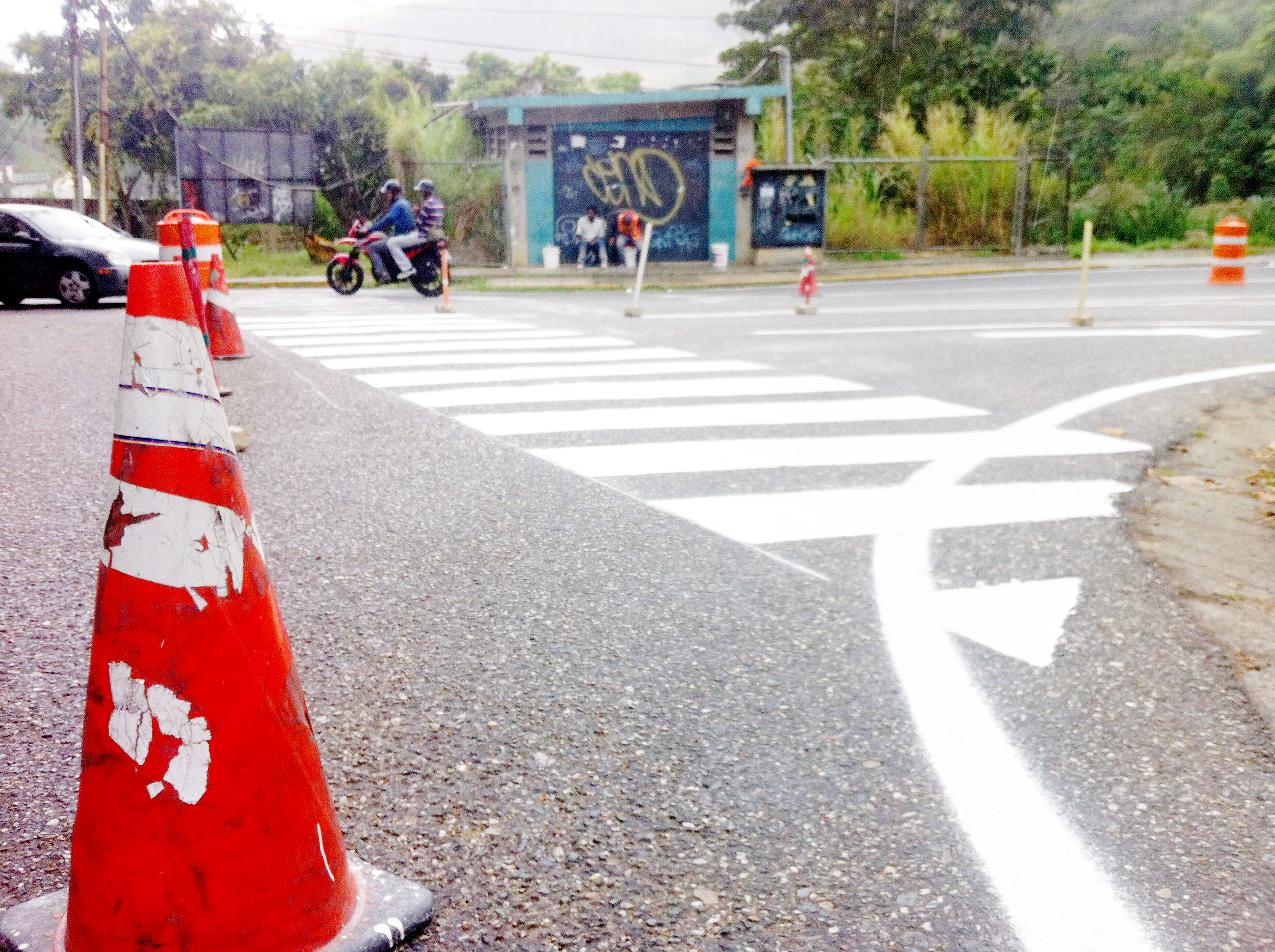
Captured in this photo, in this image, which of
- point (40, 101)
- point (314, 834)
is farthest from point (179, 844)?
point (40, 101)

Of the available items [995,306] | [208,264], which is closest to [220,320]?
[208,264]

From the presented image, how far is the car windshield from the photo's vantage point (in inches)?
639

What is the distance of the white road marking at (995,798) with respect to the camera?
2258mm

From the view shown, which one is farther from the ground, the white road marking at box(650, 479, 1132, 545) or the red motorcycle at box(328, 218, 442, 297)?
the red motorcycle at box(328, 218, 442, 297)

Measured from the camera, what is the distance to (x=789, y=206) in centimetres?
2667

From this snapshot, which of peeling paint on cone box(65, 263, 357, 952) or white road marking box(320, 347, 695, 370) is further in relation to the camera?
white road marking box(320, 347, 695, 370)

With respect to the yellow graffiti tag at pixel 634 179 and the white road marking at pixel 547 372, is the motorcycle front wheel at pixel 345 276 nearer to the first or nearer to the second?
the yellow graffiti tag at pixel 634 179

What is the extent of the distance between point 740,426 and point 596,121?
838 inches

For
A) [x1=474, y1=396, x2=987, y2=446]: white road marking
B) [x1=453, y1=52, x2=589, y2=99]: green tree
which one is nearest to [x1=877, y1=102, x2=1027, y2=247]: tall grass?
[x1=474, y1=396, x2=987, y2=446]: white road marking

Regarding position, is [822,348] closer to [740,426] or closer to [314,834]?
[740,426]

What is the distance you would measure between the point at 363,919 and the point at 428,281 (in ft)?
57.4

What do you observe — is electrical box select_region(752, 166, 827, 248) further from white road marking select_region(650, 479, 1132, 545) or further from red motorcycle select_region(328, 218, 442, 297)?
white road marking select_region(650, 479, 1132, 545)

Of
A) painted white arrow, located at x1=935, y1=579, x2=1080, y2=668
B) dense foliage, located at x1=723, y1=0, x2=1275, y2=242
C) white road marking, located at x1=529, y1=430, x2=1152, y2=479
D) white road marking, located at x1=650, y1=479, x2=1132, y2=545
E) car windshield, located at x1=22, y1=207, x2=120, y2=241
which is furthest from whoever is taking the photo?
dense foliage, located at x1=723, y1=0, x2=1275, y2=242

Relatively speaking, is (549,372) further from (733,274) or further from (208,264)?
(733,274)
